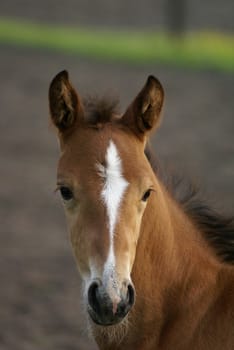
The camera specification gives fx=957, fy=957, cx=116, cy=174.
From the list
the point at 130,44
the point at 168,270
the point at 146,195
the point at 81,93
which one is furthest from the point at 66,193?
the point at 130,44

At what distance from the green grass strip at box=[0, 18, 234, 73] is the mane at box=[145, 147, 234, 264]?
45.2ft

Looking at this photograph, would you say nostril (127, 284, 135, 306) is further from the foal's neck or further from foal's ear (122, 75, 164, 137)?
foal's ear (122, 75, 164, 137)

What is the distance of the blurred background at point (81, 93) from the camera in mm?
8781

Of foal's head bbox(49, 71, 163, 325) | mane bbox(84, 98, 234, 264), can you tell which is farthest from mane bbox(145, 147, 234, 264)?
foal's head bbox(49, 71, 163, 325)

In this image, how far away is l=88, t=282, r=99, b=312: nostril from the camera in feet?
14.7

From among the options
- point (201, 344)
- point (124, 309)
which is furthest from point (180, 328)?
point (124, 309)

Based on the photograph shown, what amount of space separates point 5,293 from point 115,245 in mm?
4426

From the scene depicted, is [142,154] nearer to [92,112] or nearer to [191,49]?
[92,112]

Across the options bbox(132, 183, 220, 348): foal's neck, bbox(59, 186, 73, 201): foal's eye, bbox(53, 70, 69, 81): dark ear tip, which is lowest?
bbox(132, 183, 220, 348): foal's neck

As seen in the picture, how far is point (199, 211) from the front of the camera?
5.54 meters

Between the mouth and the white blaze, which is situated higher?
the white blaze

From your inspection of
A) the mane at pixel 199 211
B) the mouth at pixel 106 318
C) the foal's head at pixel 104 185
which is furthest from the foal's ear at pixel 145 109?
the mouth at pixel 106 318

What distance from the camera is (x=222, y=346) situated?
5066 mm

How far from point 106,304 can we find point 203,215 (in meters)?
1.26
